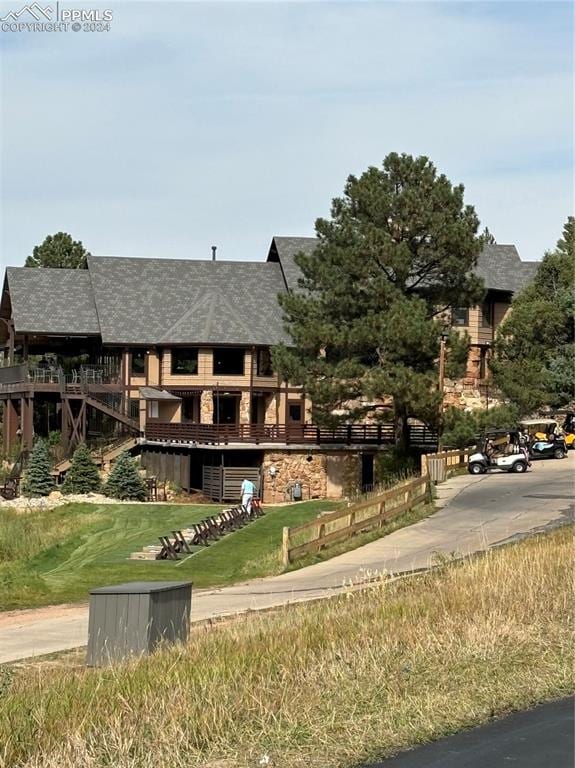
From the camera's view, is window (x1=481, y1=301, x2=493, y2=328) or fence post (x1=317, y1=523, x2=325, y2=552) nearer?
fence post (x1=317, y1=523, x2=325, y2=552)

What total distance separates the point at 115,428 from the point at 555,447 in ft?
71.8

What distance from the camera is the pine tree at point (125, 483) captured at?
5188cm

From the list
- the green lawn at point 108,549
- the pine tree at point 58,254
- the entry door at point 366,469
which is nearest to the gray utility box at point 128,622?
the green lawn at point 108,549

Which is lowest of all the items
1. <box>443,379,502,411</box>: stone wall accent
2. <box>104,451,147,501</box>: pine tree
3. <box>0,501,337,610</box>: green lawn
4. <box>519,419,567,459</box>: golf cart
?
<box>0,501,337,610</box>: green lawn

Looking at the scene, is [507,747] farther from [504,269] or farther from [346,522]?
[504,269]

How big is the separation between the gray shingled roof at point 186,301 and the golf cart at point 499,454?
17514 mm

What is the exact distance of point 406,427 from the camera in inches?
2009

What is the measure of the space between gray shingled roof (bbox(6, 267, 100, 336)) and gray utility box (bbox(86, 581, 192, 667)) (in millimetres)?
45737

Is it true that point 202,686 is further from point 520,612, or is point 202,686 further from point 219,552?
point 219,552

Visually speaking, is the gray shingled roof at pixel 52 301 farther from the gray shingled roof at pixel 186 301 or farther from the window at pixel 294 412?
the window at pixel 294 412

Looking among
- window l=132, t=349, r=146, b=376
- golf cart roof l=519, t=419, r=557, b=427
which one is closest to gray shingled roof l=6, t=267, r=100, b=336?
window l=132, t=349, r=146, b=376

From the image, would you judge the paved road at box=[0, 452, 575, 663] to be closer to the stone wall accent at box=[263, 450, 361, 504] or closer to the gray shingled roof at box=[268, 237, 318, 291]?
the stone wall accent at box=[263, 450, 361, 504]

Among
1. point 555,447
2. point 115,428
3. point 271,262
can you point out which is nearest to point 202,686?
point 555,447

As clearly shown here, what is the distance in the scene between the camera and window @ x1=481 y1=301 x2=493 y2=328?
211 ft
